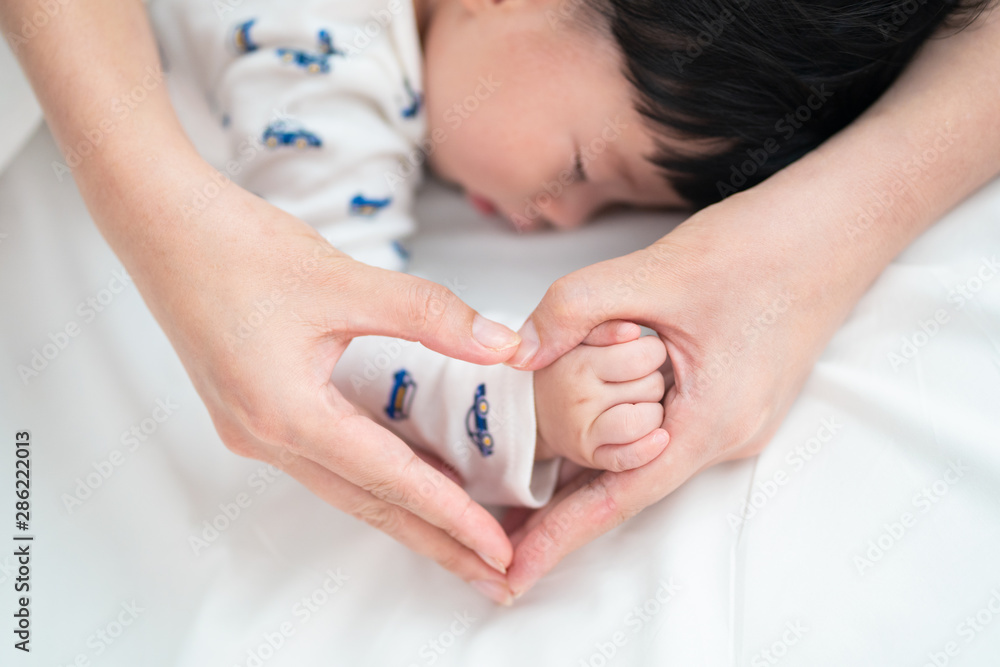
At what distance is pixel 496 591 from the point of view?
2.50 feet

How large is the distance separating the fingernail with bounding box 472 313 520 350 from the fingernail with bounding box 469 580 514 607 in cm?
29

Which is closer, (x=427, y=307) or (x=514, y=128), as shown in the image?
(x=427, y=307)

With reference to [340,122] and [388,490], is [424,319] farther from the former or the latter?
[340,122]

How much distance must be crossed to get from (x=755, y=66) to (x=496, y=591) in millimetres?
716

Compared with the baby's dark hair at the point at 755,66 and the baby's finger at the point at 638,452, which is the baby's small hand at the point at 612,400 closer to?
the baby's finger at the point at 638,452

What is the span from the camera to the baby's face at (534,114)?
0.90 m

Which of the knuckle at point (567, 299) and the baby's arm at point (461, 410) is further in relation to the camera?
the baby's arm at point (461, 410)

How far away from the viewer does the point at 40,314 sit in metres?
0.89

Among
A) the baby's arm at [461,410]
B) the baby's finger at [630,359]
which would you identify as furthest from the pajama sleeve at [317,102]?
the baby's finger at [630,359]

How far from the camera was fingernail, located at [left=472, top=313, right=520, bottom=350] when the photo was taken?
67cm

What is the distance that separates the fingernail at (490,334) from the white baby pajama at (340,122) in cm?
21

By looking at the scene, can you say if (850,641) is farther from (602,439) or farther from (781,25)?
(781,25)

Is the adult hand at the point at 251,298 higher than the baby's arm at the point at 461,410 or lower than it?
higher

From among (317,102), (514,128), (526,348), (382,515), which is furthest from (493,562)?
(317,102)
